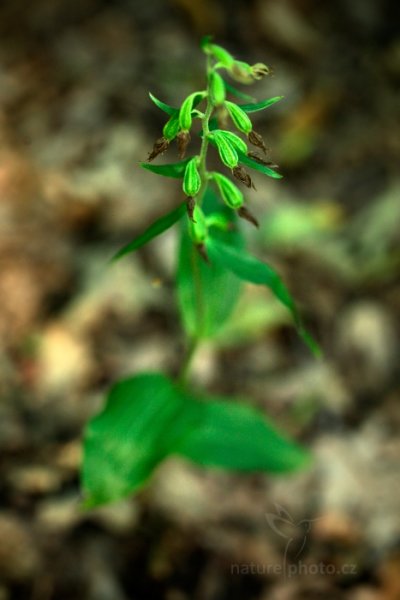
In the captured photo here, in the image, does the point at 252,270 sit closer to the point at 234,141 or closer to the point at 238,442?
the point at 234,141

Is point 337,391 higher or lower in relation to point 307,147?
lower

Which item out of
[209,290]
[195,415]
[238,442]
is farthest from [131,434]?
[209,290]

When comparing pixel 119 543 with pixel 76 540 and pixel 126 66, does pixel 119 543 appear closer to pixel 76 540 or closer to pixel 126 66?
pixel 76 540

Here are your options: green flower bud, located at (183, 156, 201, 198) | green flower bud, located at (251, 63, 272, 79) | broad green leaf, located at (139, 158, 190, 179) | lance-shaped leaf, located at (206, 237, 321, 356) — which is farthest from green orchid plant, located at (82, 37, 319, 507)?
green flower bud, located at (251, 63, 272, 79)

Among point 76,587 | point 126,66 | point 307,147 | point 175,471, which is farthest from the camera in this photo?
point 126,66

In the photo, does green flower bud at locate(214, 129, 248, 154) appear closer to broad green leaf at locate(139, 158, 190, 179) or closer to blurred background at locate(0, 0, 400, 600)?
broad green leaf at locate(139, 158, 190, 179)

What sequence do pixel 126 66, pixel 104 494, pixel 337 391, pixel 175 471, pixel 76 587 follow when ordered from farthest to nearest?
pixel 126 66 < pixel 337 391 < pixel 175 471 < pixel 76 587 < pixel 104 494

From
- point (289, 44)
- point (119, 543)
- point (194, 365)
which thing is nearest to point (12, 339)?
point (194, 365)

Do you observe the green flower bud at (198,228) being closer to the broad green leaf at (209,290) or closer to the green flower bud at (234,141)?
the green flower bud at (234,141)
